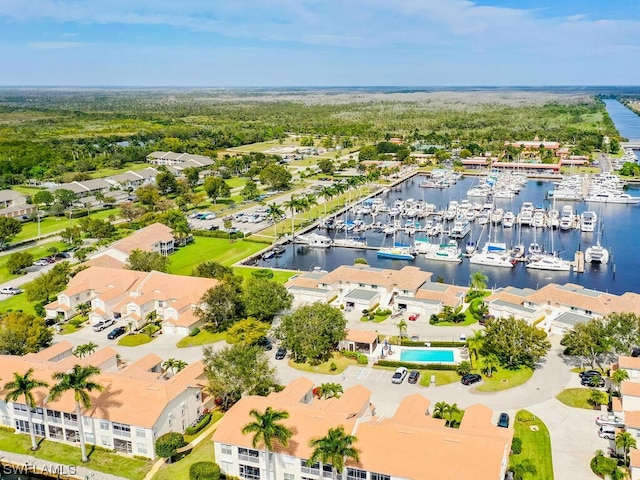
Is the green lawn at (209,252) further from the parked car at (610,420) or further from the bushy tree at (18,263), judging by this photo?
the parked car at (610,420)

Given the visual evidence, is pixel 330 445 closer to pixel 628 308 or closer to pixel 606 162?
pixel 628 308

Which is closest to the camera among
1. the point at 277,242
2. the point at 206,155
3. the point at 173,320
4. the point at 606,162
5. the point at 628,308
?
the point at 628,308

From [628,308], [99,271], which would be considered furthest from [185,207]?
[628,308]

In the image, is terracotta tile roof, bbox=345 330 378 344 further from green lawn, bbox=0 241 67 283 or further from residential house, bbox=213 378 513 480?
green lawn, bbox=0 241 67 283

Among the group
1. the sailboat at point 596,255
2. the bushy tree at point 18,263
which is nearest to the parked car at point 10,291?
the bushy tree at point 18,263

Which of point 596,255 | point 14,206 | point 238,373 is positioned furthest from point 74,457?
point 14,206

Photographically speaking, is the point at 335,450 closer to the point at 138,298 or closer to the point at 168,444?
the point at 168,444
